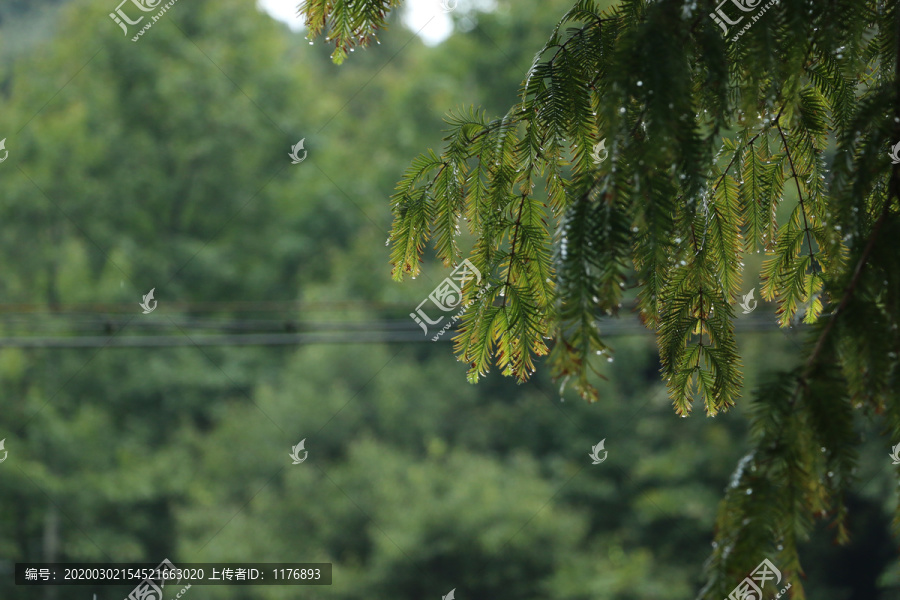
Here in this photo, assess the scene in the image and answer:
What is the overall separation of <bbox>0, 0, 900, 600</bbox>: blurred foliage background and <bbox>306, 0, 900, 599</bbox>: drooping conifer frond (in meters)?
7.51

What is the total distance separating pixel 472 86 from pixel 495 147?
1570 cm

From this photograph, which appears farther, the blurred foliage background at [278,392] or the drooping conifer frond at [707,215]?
the blurred foliage background at [278,392]

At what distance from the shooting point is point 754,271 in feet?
34.3

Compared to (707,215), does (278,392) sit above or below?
above

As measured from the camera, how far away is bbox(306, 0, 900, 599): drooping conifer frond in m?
1.04

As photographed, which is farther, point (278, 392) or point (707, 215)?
point (278, 392)

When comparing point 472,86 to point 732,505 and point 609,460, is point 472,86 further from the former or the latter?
point 732,505

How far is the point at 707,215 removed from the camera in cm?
158

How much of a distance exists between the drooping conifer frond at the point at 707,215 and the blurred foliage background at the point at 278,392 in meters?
7.51

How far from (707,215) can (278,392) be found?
11989 mm

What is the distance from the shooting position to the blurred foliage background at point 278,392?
1077cm

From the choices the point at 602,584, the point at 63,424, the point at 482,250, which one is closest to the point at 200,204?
the point at 63,424

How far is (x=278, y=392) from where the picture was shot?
508 inches

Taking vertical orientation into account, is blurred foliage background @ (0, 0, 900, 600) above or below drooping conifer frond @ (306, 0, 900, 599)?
above
